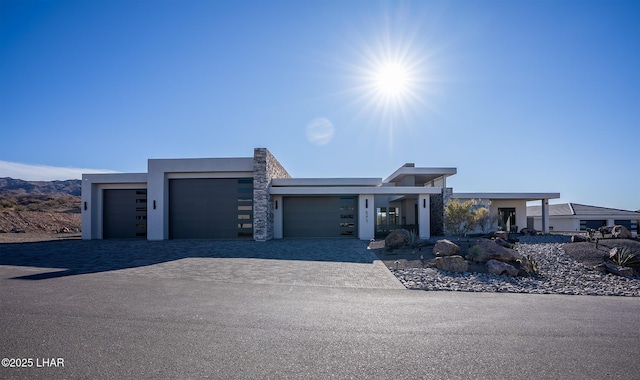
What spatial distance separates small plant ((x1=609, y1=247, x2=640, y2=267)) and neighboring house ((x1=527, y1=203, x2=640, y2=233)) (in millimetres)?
21029

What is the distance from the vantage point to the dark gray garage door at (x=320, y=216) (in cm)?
1977

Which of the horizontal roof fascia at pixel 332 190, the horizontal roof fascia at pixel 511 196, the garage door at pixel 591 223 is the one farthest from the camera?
the garage door at pixel 591 223

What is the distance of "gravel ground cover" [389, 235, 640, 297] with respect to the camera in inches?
299

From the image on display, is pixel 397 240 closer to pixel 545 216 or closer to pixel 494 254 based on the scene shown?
pixel 494 254

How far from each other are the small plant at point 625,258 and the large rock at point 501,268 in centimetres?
392

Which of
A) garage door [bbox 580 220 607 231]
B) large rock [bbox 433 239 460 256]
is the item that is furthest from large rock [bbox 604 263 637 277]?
garage door [bbox 580 220 607 231]

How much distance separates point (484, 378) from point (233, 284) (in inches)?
221

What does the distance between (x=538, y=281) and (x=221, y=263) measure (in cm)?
913

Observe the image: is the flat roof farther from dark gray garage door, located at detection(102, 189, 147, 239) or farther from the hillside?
the hillside

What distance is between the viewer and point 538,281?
8.57 m

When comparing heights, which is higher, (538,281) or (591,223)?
(538,281)

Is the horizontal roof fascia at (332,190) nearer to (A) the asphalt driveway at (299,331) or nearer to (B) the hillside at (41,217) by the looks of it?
(A) the asphalt driveway at (299,331)

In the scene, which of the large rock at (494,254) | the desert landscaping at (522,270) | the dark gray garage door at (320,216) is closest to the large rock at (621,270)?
the desert landscaping at (522,270)

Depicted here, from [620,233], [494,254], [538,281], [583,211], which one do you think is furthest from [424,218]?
[583,211]
